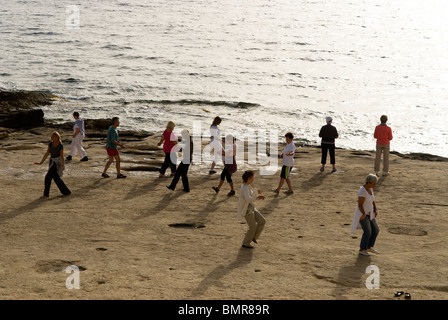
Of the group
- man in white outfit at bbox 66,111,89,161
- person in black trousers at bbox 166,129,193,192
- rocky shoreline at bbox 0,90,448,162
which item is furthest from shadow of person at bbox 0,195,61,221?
rocky shoreline at bbox 0,90,448,162

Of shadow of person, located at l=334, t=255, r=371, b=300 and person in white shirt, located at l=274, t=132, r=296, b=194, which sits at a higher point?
person in white shirt, located at l=274, t=132, r=296, b=194

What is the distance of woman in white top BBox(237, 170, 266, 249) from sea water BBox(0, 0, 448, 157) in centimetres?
1843

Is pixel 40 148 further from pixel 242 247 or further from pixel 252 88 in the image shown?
pixel 252 88

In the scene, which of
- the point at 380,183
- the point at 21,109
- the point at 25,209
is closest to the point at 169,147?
the point at 25,209

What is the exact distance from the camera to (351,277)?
1092 cm

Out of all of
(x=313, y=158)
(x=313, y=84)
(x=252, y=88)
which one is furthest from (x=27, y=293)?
(x=313, y=84)

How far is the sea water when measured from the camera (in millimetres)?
37656

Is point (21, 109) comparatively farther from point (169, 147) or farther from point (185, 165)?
point (185, 165)

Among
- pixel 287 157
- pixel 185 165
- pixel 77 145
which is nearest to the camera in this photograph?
pixel 185 165

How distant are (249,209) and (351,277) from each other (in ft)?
7.94

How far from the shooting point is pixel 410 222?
47.9 feet

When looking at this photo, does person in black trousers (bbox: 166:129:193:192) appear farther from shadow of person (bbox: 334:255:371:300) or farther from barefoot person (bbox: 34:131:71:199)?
shadow of person (bbox: 334:255:371:300)

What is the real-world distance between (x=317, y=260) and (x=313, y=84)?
43.7 meters

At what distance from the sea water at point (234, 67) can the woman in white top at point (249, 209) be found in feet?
60.5
